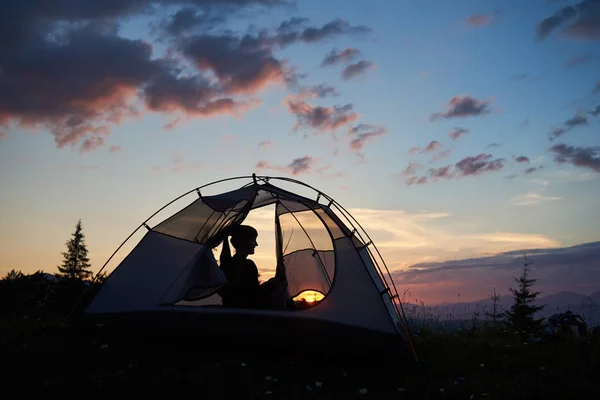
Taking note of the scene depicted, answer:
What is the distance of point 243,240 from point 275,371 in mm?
2601

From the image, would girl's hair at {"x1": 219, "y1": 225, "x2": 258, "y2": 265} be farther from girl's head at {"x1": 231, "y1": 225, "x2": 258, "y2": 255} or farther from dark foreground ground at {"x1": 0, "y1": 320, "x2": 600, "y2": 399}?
dark foreground ground at {"x1": 0, "y1": 320, "x2": 600, "y2": 399}

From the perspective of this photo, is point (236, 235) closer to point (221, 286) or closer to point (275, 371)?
point (221, 286)

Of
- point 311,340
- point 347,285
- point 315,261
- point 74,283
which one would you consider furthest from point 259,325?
point 74,283

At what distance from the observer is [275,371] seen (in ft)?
25.8

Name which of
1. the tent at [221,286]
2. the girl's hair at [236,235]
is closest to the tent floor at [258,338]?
the tent at [221,286]

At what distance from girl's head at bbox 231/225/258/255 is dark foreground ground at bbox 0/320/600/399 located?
5.50 feet

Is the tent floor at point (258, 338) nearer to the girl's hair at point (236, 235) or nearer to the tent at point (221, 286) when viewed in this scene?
the tent at point (221, 286)

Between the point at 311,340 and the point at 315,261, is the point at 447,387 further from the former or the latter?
the point at 315,261

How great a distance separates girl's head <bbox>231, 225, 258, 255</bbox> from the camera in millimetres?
9711

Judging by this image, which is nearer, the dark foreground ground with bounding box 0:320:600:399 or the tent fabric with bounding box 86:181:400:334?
the dark foreground ground with bounding box 0:320:600:399

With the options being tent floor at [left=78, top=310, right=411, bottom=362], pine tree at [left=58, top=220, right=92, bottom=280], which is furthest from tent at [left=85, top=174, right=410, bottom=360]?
pine tree at [left=58, top=220, right=92, bottom=280]

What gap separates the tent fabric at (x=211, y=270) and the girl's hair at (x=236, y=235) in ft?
0.99

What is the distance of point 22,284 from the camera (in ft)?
45.4

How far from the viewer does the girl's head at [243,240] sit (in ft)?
31.9
